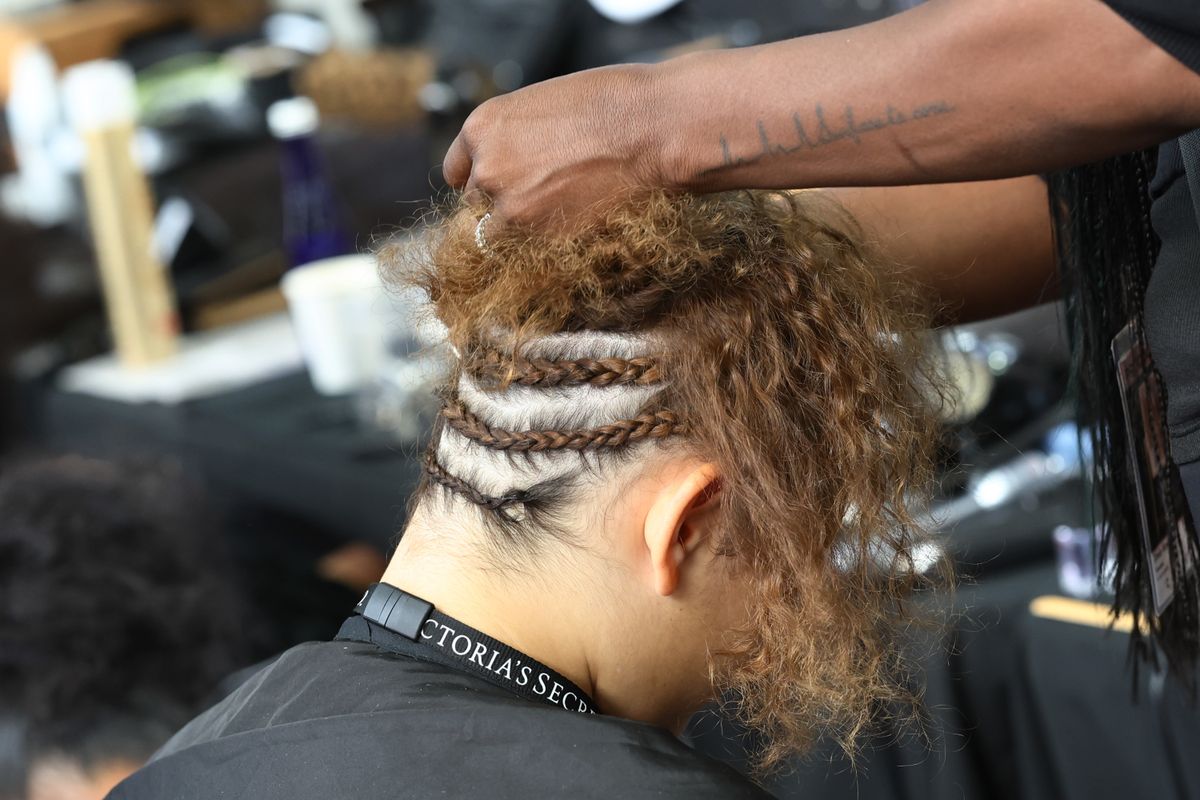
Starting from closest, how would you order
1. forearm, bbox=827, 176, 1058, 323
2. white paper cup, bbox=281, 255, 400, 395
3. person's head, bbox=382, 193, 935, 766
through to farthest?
1. person's head, bbox=382, 193, 935, 766
2. forearm, bbox=827, 176, 1058, 323
3. white paper cup, bbox=281, 255, 400, 395

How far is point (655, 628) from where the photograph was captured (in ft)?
2.66

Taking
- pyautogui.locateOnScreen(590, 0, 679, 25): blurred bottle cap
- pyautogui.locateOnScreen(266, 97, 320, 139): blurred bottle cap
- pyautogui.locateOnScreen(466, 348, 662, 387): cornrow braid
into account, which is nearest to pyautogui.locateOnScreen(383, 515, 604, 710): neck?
pyautogui.locateOnScreen(466, 348, 662, 387): cornrow braid

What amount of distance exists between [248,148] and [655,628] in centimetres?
244

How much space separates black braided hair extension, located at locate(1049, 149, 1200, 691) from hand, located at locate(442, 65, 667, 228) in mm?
331

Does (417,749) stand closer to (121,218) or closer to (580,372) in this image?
(580,372)

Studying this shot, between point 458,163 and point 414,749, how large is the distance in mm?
328

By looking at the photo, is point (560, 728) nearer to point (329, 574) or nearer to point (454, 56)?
point (329, 574)

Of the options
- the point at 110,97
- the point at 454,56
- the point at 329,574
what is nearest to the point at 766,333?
the point at 329,574

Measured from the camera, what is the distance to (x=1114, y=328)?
869 mm

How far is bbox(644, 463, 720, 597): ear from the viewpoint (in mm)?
750

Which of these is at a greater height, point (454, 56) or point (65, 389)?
point (454, 56)

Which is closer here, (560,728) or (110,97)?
(560,728)

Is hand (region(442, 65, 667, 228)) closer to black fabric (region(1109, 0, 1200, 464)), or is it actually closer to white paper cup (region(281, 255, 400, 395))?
black fabric (region(1109, 0, 1200, 464))

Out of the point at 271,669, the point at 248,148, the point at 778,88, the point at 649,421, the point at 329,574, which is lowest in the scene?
the point at 329,574
